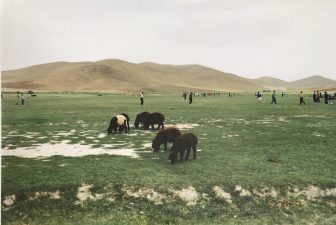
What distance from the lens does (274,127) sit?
23.8 meters

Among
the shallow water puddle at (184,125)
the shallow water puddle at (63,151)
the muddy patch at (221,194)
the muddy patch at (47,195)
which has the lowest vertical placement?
the muddy patch at (221,194)

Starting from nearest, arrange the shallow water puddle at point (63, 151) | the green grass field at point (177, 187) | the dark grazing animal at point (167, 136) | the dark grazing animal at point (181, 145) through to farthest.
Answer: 1. the green grass field at point (177, 187)
2. the dark grazing animal at point (181, 145)
3. the shallow water puddle at point (63, 151)
4. the dark grazing animal at point (167, 136)

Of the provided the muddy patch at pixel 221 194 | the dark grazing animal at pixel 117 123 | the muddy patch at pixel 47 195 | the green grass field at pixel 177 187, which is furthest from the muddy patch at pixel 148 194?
the dark grazing animal at pixel 117 123

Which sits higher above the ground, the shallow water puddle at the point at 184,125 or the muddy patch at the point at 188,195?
the shallow water puddle at the point at 184,125

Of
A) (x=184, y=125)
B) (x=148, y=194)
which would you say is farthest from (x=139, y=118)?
(x=148, y=194)

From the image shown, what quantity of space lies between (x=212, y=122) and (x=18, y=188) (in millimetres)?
17709

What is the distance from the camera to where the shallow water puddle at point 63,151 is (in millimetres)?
15078

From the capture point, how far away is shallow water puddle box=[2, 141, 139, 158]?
1508 centimetres

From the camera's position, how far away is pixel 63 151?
51.7 ft

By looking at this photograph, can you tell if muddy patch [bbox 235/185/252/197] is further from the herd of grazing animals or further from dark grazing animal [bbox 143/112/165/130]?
dark grazing animal [bbox 143/112/165/130]

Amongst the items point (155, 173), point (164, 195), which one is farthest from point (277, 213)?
point (155, 173)

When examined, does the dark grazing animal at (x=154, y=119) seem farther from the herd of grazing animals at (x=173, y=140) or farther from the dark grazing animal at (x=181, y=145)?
the dark grazing animal at (x=181, y=145)

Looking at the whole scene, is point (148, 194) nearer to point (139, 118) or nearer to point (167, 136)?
point (167, 136)

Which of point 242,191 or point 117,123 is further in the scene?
point 117,123
